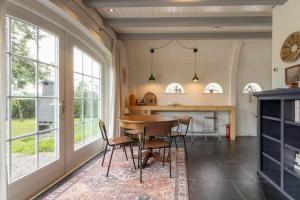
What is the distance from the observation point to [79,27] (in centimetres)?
361

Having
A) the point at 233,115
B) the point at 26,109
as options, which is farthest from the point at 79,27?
the point at 233,115

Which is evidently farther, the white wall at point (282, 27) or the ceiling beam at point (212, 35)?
the ceiling beam at point (212, 35)

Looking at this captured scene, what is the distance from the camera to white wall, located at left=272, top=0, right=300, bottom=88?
→ 3.25 metres

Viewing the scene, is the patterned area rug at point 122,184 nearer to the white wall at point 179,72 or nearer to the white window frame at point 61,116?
the white window frame at point 61,116

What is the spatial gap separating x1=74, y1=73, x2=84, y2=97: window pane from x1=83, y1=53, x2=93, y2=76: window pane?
0.80 ft

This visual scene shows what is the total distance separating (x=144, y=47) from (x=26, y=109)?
15.5 feet

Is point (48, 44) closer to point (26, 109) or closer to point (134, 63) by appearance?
point (26, 109)

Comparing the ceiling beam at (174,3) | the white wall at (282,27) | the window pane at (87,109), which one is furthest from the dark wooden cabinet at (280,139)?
the window pane at (87,109)

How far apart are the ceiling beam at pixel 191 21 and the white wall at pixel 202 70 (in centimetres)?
204

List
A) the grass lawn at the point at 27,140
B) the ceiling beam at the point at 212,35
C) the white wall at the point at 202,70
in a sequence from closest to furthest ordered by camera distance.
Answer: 1. the grass lawn at the point at 27,140
2. the ceiling beam at the point at 212,35
3. the white wall at the point at 202,70

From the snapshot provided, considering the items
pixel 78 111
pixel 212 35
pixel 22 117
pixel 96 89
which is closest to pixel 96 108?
pixel 96 89

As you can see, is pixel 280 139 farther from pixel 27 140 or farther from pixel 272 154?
pixel 27 140

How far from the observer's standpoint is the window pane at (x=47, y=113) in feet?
9.25

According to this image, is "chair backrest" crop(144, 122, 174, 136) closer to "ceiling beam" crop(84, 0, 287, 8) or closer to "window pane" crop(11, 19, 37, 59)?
"window pane" crop(11, 19, 37, 59)
